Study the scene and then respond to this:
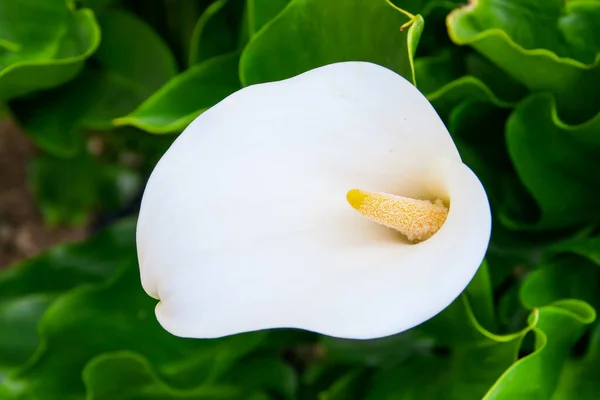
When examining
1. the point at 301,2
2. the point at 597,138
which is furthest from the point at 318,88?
the point at 597,138

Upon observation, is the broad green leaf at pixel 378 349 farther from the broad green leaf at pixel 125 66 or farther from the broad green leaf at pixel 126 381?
the broad green leaf at pixel 125 66

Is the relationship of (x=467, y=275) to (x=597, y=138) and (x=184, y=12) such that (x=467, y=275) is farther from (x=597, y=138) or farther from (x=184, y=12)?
(x=184, y=12)

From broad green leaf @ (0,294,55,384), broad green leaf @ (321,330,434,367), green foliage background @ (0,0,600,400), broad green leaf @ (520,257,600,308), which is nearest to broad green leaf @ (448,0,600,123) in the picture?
green foliage background @ (0,0,600,400)

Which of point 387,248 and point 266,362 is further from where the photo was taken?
point 266,362

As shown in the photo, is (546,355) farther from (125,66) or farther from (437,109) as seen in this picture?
(125,66)

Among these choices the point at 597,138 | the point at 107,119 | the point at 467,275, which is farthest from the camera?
the point at 107,119

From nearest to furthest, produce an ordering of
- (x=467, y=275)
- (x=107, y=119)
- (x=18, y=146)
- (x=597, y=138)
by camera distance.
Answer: (x=467, y=275) < (x=597, y=138) < (x=107, y=119) < (x=18, y=146)
